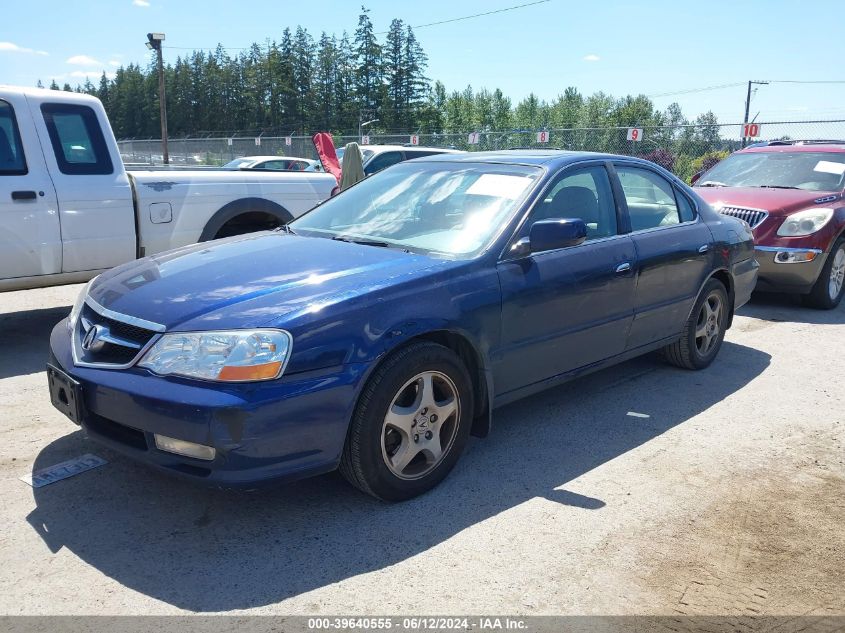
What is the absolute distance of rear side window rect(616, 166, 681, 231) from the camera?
4859 millimetres

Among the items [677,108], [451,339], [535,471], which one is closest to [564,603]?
[535,471]

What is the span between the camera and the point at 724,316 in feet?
19.0

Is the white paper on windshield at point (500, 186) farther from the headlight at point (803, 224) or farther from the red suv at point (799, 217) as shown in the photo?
the headlight at point (803, 224)

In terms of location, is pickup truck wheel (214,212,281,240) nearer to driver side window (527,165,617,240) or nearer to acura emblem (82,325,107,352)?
driver side window (527,165,617,240)

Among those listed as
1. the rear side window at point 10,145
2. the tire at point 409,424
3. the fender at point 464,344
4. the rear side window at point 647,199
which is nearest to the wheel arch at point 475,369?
the fender at point 464,344

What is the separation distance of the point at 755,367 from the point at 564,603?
3.85m

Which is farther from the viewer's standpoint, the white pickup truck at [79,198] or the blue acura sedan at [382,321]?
the white pickup truck at [79,198]

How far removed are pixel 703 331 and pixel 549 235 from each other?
92.7 inches

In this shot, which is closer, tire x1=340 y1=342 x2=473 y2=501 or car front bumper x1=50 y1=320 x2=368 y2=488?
car front bumper x1=50 y1=320 x2=368 y2=488

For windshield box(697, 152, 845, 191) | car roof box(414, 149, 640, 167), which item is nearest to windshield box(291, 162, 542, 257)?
car roof box(414, 149, 640, 167)

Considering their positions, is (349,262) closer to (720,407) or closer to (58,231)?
(720,407)

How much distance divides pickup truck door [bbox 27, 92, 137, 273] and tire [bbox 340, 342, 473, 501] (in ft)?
12.8

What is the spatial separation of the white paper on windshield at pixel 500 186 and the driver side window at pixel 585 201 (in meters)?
0.15

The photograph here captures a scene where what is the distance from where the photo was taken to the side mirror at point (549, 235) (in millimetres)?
3852
